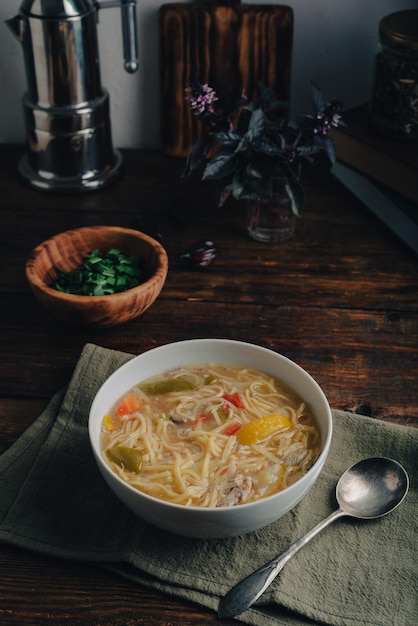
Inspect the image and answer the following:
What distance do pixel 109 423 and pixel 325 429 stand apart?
0.38m

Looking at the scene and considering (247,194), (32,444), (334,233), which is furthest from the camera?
(334,233)

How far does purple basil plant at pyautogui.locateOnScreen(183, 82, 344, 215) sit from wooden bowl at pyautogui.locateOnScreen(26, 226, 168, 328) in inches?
9.8

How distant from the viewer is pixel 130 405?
1.47m

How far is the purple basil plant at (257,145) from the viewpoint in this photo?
1.96 m

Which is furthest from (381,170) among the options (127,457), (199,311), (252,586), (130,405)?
(252,586)

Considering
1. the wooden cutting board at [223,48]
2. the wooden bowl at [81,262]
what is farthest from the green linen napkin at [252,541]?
the wooden cutting board at [223,48]

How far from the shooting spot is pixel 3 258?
6.79ft

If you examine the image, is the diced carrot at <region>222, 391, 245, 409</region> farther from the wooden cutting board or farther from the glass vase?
the wooden cutting board

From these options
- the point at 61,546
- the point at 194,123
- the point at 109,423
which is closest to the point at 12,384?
the point at 109,423

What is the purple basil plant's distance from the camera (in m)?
1.96

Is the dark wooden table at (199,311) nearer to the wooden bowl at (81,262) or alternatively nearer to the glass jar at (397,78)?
the wooden bowl at (81,262)

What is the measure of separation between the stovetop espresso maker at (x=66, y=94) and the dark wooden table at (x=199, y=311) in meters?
0.06

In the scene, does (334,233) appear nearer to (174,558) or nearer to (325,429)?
(325,429)

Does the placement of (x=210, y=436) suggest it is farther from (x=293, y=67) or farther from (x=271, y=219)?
(x=293, y=67)
